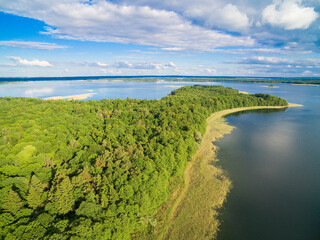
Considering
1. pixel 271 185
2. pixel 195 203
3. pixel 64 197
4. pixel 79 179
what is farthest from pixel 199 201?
pixel 64 197

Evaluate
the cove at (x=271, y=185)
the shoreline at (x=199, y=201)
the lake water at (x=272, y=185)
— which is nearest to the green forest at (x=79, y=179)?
the shoreline at (x=199, y=201)

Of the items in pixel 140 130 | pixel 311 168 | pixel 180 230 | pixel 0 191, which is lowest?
pixel 180 230

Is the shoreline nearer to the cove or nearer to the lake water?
the cove

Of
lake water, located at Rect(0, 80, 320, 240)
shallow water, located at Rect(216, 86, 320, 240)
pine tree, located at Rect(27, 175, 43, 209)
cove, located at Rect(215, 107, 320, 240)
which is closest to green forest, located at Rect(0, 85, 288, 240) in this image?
pine tree, located at Rect(27, 175, 43, 209)

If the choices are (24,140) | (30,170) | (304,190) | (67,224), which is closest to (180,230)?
(67,224)

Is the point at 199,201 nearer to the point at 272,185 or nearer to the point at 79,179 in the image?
the point at 272,185

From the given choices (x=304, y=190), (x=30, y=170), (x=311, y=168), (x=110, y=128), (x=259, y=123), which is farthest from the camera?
(x=259, y=123)

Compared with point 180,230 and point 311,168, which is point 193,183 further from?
point 311,168

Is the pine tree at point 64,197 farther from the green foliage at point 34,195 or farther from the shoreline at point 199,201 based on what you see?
the shoreline at point 199,201
